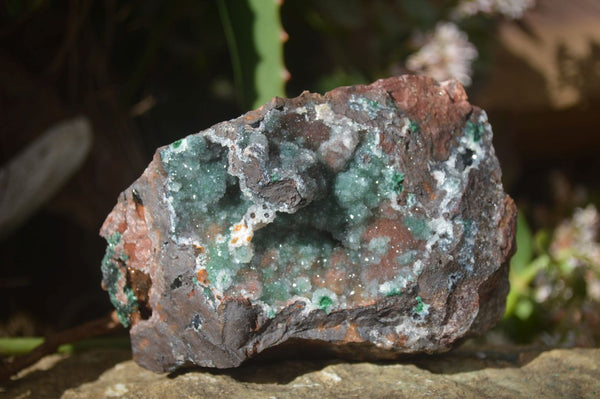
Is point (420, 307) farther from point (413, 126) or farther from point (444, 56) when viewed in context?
point (444, 56)

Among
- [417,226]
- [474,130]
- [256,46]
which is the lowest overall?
[417,226]

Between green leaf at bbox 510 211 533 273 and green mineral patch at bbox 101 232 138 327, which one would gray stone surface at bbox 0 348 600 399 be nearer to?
green mineral patch at bbox 101 232 138 327

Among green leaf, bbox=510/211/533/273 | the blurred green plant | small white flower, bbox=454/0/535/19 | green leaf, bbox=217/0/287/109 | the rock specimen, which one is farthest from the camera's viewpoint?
small white flower, bbox=454/0/535/19

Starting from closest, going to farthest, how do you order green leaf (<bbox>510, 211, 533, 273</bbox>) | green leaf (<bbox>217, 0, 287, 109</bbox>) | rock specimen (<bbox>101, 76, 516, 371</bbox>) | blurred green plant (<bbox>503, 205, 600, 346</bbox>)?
1. rock specimen (<bbox>101, 76, 516, 371</bbox>)
2. green leaf (<bbox>217, 0, 287, 109</bbox>)
3. blurred green plant (<bbox>503, 205, 600, 346</bbox>)
4. green leaf (<bbox>510, 211, 533, 273</bbox>)

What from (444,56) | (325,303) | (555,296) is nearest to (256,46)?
(325,303)

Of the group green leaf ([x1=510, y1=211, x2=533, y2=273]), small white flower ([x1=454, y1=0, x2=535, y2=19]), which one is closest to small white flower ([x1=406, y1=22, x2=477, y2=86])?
small white flower ([x1=454, y1=0, x2=535, y2=19])

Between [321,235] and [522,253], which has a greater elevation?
[321,235]

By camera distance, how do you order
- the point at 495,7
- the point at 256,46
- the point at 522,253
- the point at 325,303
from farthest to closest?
the point at 495,7
the point at 522,253
the point at 256,46
the point at 325,303
